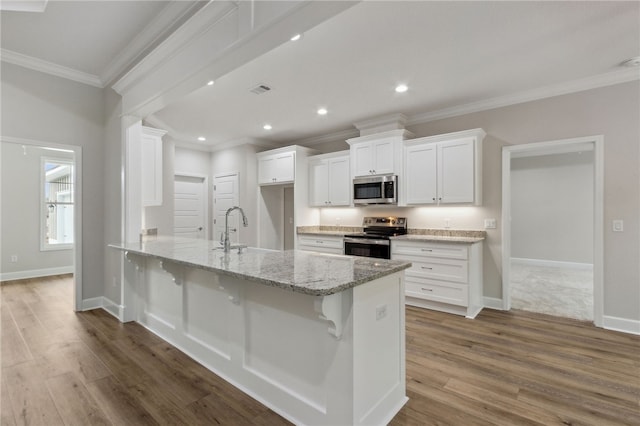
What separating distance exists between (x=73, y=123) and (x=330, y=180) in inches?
143

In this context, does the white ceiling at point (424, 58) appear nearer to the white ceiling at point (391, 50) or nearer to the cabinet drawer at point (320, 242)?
the white ceiling at point (391, 50)

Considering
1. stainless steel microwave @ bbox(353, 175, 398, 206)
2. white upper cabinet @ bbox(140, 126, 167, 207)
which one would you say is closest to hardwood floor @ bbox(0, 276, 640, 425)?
white upper cabinet @ bbox(140, 126, 167, 207)

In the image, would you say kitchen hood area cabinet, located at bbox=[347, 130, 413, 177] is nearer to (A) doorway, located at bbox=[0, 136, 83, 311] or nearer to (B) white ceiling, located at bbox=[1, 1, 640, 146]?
(B) white ceiling, located at bbox=[1, 1, 640, 146]

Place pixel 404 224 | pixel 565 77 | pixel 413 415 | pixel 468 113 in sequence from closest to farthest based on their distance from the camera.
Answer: pixel 413 415 → pixel 565 77 → pixel 468 113 → pixel 404 224

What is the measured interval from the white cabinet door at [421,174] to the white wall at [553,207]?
4.52 meters

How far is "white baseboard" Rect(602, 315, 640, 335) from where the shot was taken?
3.20 metres

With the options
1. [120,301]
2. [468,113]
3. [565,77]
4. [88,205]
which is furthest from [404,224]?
[88,205]

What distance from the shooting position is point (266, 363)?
2.00 metres

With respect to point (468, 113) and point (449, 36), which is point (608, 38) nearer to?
point (449, 36)

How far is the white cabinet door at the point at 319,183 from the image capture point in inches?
216

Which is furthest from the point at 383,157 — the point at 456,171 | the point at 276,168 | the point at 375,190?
the point at 276,168

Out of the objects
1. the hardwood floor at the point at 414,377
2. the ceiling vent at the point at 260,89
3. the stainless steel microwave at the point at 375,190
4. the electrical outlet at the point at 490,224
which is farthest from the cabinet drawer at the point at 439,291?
the ceiling vent at the point at 260,89

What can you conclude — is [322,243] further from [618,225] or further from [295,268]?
[618,225]

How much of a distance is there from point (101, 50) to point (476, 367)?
181 inches
